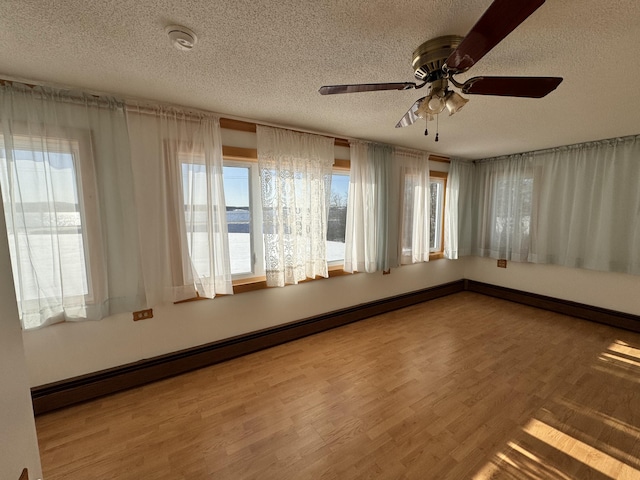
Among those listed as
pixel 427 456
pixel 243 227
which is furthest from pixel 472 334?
pixel 243 227

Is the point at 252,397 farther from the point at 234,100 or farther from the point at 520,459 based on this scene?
the point at 234,100

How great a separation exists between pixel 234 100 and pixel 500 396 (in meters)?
3.10

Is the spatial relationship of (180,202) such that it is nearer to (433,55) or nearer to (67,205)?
(67,205)

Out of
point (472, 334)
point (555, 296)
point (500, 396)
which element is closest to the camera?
point (500, 396)

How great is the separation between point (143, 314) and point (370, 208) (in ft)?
Answer: 8.53

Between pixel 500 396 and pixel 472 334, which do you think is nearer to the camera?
pixel 500 396

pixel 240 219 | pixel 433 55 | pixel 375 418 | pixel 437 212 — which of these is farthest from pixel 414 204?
pixel 375 418

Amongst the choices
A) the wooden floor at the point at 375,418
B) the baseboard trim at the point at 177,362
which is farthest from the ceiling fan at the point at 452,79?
the baseboard trim at the point at 177,362

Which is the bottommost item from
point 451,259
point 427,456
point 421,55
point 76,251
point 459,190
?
point 427,456

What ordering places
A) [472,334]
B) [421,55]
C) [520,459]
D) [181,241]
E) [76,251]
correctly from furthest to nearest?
[472,334]
[181,241]
[76,251]
[520,459]
[421,55]

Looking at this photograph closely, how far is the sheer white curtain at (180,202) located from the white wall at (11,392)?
143 cm

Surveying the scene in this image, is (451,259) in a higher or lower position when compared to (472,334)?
higher

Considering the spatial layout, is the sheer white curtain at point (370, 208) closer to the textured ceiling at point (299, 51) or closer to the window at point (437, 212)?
the textured ceiling at point (299, 51)

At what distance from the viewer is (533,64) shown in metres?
1.53
